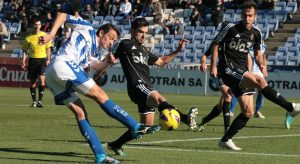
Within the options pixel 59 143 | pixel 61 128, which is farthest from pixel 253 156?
pixel 61 128

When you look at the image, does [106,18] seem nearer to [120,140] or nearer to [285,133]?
[285,133]

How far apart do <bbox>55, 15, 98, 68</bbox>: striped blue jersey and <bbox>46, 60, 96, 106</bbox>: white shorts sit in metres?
0.13

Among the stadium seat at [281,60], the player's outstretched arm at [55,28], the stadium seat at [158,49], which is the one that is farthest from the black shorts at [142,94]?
the stadium seat at [158,49]

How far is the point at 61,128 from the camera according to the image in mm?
17312

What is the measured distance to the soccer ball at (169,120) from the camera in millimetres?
11852

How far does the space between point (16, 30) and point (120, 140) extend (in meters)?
37.4

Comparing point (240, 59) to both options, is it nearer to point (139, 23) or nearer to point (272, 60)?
point (139, 23)

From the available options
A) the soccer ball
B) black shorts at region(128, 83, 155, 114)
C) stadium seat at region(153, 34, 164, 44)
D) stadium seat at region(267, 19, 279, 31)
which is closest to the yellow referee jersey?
black shorts at region(128, 83, 155, 114)

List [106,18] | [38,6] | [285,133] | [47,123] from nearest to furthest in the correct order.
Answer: [285,133] → [47,123] → [106,18] → [38,6]

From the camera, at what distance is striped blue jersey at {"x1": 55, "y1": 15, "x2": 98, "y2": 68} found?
11.4 m

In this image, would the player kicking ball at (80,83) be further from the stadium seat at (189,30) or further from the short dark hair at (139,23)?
the stadium seat at (189,30)

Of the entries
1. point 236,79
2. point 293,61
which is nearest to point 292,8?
point 293,61

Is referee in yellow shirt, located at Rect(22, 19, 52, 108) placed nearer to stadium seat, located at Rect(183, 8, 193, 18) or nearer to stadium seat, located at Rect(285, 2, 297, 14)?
stadium seat, located at Rect(285, 2, 297, 14)

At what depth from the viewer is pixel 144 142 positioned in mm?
14516
